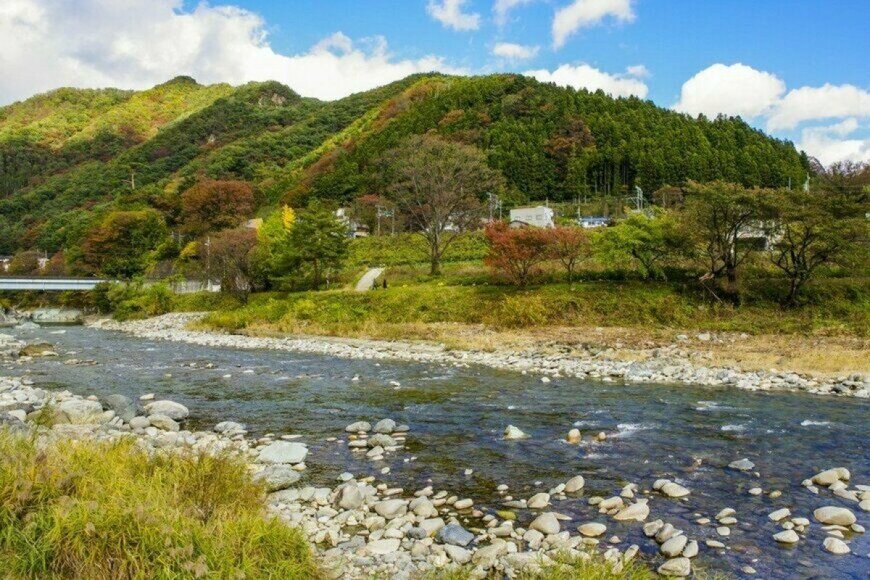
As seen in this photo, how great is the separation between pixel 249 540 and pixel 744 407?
1099 centimetres

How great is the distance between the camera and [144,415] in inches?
425

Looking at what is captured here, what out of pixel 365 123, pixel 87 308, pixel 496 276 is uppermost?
pixel 365 123

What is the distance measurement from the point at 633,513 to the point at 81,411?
965 centimetres

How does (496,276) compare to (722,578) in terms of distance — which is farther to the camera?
(496,276)

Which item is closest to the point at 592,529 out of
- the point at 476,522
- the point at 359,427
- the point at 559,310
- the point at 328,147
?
the point at 476,522

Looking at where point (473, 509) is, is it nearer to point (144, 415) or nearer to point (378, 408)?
point (378, 408)

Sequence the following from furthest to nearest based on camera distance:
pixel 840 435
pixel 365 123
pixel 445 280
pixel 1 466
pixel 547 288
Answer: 1. pixel 365 123
2. pixel 445 280
3. pixel 547 288
4. pixel 840 435
5. pixel 1 466

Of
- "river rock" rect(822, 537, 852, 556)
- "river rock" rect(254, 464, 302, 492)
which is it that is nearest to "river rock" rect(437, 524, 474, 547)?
"river rock" rect(254, 464, 302, 492)

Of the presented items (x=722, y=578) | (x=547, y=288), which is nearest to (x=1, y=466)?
(x=722, y=578)

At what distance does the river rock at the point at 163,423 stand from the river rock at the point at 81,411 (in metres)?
0.87

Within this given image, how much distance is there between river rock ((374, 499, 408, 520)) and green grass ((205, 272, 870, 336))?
2188 cm

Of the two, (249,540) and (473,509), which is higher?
(249,540)

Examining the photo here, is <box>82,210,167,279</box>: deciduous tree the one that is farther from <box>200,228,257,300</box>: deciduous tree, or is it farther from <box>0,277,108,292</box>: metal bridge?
<box>200,228,257,300</box>: deciduous tree

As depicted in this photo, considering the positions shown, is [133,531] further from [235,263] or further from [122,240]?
[122,240]
